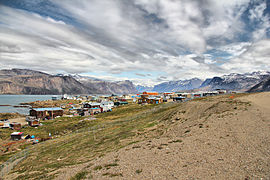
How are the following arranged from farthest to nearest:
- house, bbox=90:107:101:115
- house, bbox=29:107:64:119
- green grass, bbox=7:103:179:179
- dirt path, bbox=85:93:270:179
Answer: house, bbox=90:107:101:115, house, bbox=29:107:64:119, green grass, bbox=7:103:179:179, dirt path, bbox=85:93:270:179

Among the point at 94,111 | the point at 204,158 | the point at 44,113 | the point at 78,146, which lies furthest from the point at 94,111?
the point at 204,158

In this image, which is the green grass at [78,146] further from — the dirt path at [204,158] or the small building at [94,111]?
the small building at [94,111]

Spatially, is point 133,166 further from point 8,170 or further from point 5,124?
point 5,124

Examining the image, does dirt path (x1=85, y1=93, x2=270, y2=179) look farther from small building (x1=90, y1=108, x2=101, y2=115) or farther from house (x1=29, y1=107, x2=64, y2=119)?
house (x1=29, y1=107, x2=64, y2=119)

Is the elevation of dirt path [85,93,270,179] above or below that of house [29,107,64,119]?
above

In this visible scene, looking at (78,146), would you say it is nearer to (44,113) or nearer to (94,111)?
(94,111)

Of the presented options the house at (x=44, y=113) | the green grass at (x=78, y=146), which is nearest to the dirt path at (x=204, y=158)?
the green grass at (x=78, y=146)

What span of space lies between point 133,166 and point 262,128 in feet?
50.6

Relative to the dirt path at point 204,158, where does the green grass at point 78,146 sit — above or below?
below

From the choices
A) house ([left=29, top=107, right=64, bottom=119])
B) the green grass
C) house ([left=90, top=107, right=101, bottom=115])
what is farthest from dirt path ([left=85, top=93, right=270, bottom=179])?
house ([left=29, top=107, right=64, bottom=119])

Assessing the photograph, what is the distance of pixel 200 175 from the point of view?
9.59m

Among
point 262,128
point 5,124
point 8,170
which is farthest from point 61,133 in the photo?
point 262,128

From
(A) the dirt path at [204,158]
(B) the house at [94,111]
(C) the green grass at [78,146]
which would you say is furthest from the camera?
(B) the house at [94,111]

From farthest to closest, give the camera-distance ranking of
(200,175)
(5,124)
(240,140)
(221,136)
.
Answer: (5,124), (221,136), (240,140), (200,175)
